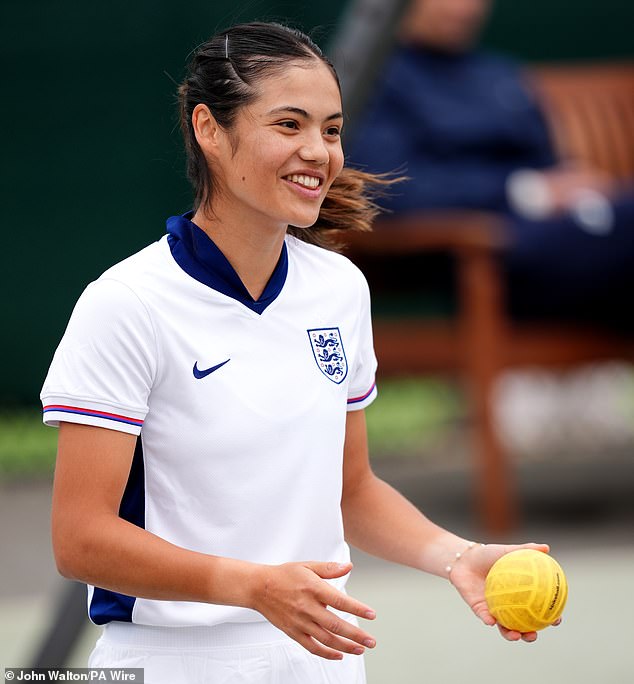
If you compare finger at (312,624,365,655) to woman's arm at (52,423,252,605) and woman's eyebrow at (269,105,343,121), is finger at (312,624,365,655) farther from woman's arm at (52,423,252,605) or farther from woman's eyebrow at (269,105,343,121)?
woman's eyebrow at (269,105,343,121)

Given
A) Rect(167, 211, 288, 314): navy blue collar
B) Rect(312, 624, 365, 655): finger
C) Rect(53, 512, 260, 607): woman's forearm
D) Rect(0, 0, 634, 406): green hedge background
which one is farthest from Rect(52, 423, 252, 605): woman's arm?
Rect(0, 0, 634, 406): green hedge background

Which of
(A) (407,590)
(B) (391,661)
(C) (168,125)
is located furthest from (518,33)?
(B) (391,661)

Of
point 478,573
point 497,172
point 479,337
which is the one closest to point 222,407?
point 478,573

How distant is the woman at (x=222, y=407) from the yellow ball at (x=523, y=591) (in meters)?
0.03

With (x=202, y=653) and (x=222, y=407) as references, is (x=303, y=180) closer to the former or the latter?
(x=222, y=407)

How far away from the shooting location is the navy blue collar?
2.03m

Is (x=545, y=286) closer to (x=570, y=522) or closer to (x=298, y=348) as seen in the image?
(x=570, y=522)

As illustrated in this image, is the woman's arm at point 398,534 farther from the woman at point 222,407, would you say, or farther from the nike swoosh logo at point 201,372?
the nike swoosh logo at point 201,372

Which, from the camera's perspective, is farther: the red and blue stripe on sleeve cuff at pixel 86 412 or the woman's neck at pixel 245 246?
the woman's neck at pixel 245 246

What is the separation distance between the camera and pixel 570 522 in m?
5.94

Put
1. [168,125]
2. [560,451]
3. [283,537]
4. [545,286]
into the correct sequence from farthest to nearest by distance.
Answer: [560,451], [168,125], [545,286], [283,537]

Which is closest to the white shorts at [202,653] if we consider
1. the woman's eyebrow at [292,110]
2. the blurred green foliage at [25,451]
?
the woman's eyebrow at [292,110]

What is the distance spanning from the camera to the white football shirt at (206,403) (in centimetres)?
191

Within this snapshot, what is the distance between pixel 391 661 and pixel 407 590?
2.50 ft
